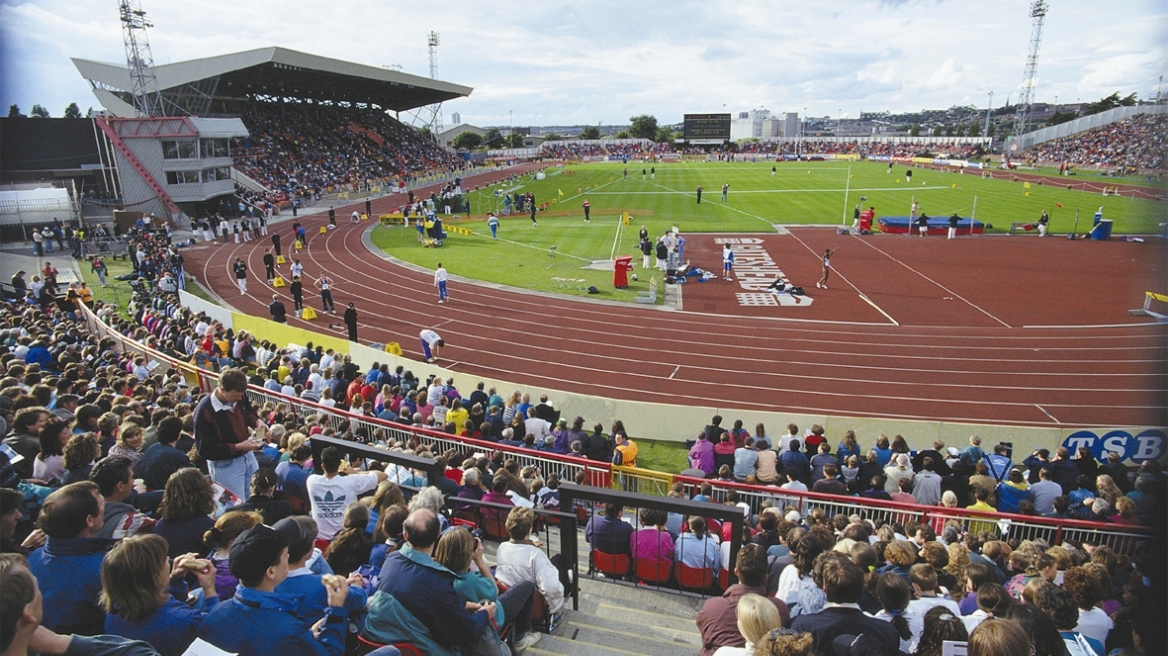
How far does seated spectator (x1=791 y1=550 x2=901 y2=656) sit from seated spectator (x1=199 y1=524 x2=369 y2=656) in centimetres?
306

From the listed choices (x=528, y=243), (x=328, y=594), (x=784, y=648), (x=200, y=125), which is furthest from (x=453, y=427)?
(x=200, y=125)

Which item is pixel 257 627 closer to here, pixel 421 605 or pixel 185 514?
pixel 421 605

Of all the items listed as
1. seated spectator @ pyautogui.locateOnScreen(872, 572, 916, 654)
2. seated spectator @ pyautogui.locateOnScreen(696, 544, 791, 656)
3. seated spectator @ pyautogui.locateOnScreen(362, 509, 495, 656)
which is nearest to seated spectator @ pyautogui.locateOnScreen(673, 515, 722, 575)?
seated spectator @ pyautogui.locateOnScreen(696, 544, 791, 656)

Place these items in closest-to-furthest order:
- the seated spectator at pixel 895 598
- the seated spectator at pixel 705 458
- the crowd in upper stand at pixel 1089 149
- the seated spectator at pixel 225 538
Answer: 1. the seated spectator at pixel 225 538
2. the seated spectator at pixel 895 598
3. the seated spectator at pixel 705 458
4. the crowd in upper stand at pixel 1089 149

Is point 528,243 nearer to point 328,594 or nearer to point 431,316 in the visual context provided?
point 431,316

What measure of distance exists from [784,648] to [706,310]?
807 inches

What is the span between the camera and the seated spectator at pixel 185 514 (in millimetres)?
4684

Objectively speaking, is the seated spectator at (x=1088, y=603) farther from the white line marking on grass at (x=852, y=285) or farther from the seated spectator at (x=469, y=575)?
the white line marking on grass at (x=852, y=285)

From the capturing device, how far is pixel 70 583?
3900mm

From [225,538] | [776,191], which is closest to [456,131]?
[776,191]

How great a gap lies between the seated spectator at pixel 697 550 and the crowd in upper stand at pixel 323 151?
166ft

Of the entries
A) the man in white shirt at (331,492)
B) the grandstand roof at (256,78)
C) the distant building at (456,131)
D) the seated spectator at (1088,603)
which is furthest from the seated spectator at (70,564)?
the distant building at (456,131)

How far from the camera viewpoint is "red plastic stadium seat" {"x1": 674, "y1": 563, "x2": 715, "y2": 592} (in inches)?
261

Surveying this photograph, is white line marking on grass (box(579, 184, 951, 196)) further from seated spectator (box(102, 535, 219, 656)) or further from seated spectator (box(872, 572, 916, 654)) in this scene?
seated spectator (box(102, 535, 219, 656))
